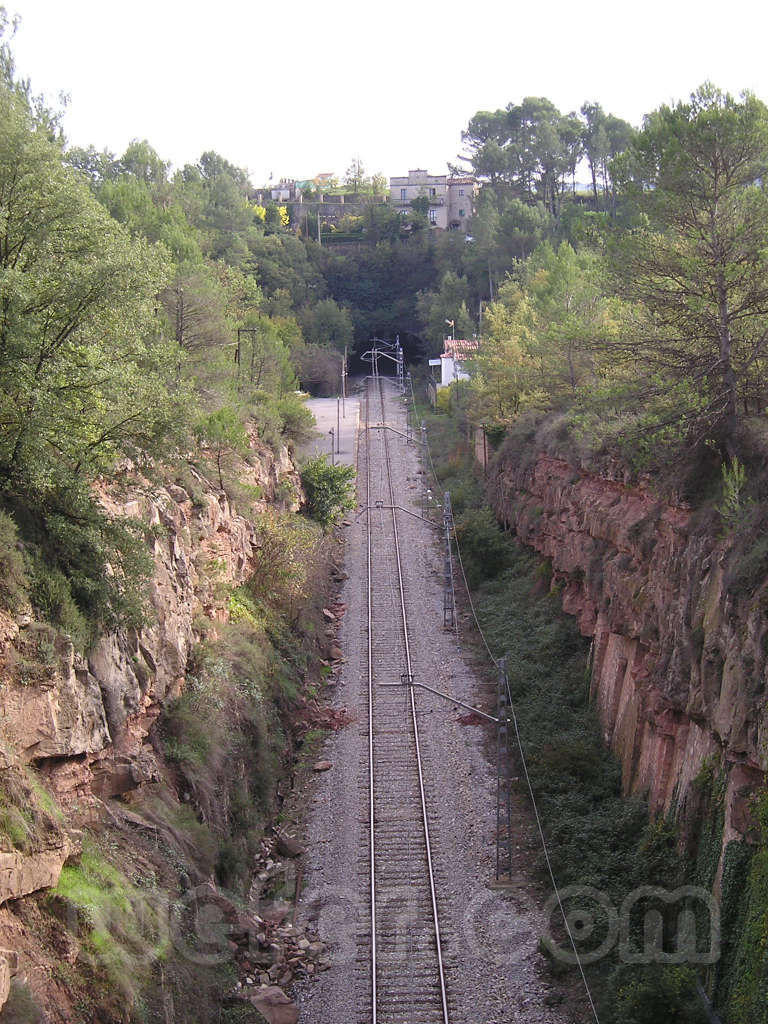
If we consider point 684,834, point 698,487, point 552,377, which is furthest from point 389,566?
point 684,834

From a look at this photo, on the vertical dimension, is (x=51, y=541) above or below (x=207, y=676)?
above

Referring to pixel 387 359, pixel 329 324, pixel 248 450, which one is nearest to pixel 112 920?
pixel 248 450

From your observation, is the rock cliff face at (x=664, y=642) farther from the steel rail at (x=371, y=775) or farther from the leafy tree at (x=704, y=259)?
the steel rail at (x=371, y=775)

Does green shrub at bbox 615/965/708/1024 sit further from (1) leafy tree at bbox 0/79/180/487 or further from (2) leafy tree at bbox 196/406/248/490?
(2) leafy tree at bbox 196/406/248/490

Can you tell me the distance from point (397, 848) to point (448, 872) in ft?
4.92

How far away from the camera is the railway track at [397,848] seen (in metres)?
18.7

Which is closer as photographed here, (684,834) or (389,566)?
(684,834)

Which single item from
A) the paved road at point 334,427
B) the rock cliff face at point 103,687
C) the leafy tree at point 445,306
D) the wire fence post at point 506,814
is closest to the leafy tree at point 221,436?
the rock cliff face at point 103,687

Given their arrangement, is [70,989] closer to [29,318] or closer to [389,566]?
[29,318]

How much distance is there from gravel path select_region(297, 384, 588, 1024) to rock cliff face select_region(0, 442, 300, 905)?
5.12 metres

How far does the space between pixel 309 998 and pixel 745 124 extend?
19368mm

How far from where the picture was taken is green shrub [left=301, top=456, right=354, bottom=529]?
50344 millimetres

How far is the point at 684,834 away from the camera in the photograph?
63.4ft

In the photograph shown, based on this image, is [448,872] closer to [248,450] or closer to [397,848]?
[397,848]
